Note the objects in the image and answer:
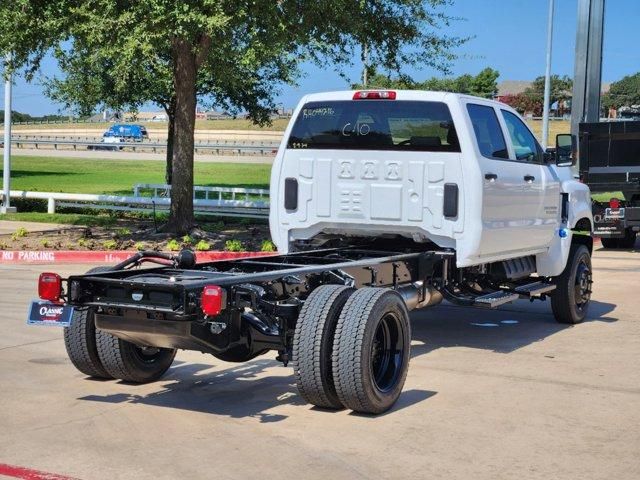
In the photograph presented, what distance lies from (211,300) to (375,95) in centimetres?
369

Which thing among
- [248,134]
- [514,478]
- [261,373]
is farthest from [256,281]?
[248,134]

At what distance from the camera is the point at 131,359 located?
7.67m

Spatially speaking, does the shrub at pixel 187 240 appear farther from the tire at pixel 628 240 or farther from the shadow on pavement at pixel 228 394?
the shadow on pavement at pixel 228 394

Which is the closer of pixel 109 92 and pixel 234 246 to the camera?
pixel 234 246

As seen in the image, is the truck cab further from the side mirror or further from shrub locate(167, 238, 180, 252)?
shrub locate(167, 238, 180, 252)

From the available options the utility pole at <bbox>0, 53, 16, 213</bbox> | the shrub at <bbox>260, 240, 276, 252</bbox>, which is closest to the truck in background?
the utility pole at <bbox>0, 53, 16, 213</bbox>

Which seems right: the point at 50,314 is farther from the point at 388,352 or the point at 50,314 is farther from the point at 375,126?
the point at 375,126

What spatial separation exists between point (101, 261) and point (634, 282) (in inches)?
329

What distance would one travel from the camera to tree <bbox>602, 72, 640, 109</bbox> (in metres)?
116

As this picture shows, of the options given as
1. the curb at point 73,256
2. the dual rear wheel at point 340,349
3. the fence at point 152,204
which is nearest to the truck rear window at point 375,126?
the dual rear wheel at point 340,349

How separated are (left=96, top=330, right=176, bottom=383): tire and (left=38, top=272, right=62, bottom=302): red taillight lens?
67cm

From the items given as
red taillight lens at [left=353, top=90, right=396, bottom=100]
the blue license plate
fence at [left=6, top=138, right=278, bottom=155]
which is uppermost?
fence at [left=6, top=138, right=278, bottom=155]

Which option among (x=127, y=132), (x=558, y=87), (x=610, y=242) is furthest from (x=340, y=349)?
(x=558, y=87)

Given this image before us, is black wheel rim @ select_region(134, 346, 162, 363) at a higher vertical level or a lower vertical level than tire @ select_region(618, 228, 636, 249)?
lower
